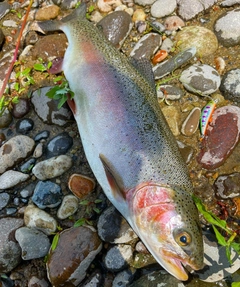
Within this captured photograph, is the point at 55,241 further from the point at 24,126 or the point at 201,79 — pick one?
the point at 201,79

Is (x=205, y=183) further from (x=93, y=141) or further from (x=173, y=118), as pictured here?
(x=93, y=141)

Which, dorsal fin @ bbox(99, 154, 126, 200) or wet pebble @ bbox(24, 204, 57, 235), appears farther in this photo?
wet pebble @ bbox(24, 204, 57, 235)

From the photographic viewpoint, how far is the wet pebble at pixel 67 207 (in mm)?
3502

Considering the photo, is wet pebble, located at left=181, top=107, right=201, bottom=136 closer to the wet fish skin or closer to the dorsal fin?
the wet fish skin

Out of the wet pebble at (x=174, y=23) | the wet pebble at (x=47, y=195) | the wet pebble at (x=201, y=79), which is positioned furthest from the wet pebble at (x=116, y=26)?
the wet pebble at (x=47, y=195)

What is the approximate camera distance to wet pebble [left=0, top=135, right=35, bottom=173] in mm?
3754

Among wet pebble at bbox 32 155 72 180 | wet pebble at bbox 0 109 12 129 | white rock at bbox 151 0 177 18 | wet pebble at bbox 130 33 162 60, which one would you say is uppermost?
white rock at bbox 151 0 177 18

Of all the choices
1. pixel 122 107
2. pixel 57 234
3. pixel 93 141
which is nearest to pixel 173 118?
pixel 122 107

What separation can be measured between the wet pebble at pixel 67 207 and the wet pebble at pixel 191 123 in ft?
5.07

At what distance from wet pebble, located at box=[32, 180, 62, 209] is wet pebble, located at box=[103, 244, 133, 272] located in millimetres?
816

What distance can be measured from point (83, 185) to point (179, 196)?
46.7 inches

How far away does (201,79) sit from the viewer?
397 cm

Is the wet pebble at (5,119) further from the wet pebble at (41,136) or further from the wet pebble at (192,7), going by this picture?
the wet pebble at (192,7)

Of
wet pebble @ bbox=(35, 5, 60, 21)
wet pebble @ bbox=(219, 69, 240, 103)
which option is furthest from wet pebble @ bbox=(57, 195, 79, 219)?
wet pebble @ bbox=(35, 5, 60, 21)
